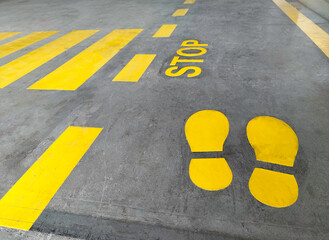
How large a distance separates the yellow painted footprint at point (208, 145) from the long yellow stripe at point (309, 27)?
2888mm

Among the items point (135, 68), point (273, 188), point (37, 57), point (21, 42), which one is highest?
point (21, 42)

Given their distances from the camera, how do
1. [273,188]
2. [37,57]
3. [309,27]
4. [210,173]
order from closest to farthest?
[273,188] < [210,173] < [37,57] < [309,27]

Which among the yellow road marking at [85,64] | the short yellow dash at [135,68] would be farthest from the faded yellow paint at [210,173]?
the yellow road marking at [85,64]

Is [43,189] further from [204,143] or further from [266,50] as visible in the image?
[266,50]

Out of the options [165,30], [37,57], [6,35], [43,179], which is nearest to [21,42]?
[6,35]

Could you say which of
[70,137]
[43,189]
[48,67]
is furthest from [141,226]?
[48,67]

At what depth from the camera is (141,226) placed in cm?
141

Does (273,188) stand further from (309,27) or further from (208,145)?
(309,27)

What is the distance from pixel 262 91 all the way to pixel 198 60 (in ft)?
4.53

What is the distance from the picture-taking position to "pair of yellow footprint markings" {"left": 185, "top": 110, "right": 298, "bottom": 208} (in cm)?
154

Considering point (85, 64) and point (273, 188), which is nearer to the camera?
point (273, 188)

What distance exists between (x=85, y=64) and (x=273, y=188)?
368cm

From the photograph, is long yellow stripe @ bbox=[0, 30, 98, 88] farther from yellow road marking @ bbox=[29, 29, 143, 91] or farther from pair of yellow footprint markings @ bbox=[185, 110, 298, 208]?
pair of yellow footprint markings @ bbox=[185, 110, 298, 208]

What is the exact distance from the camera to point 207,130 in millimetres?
2125
